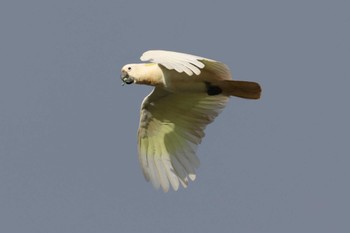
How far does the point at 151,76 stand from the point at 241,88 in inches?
39.1

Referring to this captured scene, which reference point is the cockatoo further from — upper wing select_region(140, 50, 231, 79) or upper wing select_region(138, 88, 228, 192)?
upper wing select_region(140, 50, 231, 79)

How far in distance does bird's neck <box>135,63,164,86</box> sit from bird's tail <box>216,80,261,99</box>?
2.16ft

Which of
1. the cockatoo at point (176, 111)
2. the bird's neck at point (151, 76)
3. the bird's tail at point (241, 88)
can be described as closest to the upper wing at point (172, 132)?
the cockatoo at point (176, 111)

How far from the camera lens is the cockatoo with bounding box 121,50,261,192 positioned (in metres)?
11.7

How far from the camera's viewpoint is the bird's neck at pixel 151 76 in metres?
11.7

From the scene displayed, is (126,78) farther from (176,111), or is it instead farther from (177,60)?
(177,60)

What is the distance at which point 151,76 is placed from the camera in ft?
38.4

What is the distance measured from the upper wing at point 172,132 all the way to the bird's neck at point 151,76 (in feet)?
1.66

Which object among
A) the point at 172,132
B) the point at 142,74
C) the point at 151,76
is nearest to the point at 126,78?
the point at 142,74

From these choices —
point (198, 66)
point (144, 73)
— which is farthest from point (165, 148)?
point (198, 66)

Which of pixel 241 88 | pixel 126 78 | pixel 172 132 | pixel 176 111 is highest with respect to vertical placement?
pixel 126 78

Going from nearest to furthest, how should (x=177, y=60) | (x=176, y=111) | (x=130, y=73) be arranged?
1. (x=177, y=60)
2. (x=130, y=73)
3. (x=176, y=111)

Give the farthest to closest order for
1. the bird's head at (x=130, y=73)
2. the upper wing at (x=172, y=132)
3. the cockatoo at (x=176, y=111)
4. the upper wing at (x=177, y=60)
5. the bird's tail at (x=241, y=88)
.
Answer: the upper wing at (x=172, y=132) → the bird's head at (x=130, y=73) → the cockatoo at (x=176, y=111) → the bird's tail at (x=241, y=88) → the upper wing at (x=177, y=60)

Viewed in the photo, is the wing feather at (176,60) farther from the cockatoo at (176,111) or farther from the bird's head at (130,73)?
the bird's head at (130,73)
